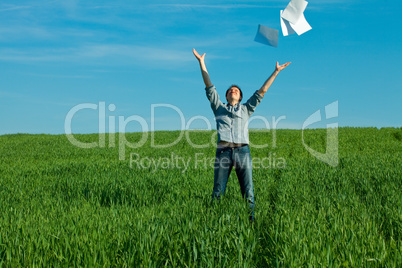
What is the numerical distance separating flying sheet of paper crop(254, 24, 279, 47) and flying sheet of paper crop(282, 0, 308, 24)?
1.40ft

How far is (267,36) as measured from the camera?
5.48 meters

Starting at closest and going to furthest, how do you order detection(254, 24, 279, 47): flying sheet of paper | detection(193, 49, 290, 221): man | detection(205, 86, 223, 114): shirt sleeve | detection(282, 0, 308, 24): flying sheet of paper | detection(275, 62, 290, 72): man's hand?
1. detection(254, 24, 279, 47): flying sheet of paper
2. detection(282, 0, 308, 24): flying sheet of paper
3. detection(193, 49, 290, 221): man
4. detection(205, 86, 223, 114): shirt sleeve
5. detection(275, 62, 290, 72): man's hand

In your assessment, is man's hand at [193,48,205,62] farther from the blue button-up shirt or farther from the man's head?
the man's head

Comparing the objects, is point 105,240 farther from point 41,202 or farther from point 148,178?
point 148,178

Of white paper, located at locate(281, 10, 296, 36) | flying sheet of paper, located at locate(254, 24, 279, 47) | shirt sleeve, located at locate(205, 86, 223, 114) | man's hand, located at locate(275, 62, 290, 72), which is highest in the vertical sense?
white paper, located at locate(281, 10, 296, 36)

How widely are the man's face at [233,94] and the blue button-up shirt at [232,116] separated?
0.11 meters

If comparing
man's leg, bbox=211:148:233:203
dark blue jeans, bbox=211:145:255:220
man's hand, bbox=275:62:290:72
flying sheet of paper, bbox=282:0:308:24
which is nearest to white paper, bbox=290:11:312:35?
flying sheet of paper, bbox=282:0:308:24

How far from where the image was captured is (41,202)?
758cm

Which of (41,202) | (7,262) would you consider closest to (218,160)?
(7,262)

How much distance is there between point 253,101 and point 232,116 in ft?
1.44

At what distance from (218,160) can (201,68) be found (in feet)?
5.33

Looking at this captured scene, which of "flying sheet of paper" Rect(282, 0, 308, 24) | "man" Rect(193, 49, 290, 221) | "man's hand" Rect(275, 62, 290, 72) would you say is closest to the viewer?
"flying sheet of paper" Rect(282, 0, 308, 24)

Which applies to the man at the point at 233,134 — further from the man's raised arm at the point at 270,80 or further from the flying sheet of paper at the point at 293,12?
the flying sheet of paper at the point at 293,12

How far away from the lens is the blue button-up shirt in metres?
5.72
